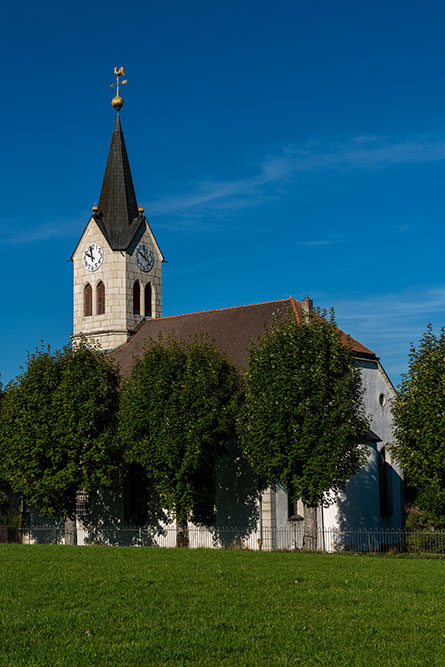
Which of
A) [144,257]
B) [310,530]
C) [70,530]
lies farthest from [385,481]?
[144,257]

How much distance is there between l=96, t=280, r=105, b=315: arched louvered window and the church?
72mm

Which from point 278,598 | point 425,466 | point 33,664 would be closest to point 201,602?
point 278,598

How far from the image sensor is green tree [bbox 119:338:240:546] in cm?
3784

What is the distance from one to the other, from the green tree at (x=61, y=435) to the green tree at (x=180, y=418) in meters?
1.75

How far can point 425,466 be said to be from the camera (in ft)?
117

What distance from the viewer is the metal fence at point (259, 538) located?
116 feet

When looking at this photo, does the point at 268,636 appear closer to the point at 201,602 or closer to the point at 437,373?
the point at 201,602

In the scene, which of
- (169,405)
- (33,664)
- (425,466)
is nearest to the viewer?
(33,664)

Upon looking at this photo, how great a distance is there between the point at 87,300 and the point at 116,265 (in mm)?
3782

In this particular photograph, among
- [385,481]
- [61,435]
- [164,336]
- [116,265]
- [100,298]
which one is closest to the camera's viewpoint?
[61,435]

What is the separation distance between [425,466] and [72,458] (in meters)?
17.7

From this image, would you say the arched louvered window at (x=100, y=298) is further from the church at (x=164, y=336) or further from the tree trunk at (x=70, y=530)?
the tree trunk at (x=70, y=530)

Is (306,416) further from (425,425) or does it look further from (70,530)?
(70,530)

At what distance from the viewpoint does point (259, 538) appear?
129 ft
